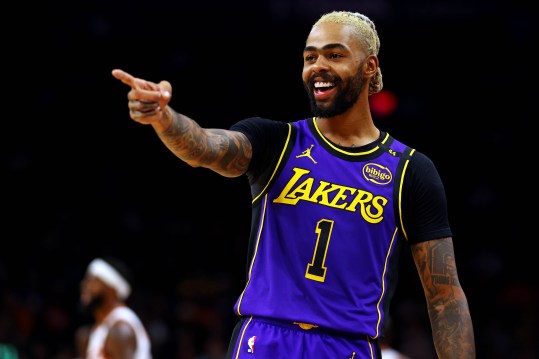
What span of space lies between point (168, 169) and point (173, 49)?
1.89 m

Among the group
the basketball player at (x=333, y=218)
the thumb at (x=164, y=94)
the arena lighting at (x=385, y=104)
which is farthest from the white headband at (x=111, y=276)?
the arena lighting at (x=385, y=104)

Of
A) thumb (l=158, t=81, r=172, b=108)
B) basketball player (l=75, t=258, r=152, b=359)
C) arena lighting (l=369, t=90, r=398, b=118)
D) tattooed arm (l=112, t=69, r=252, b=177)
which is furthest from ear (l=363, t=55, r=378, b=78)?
arena lighting (l=369, t=90, r=398, b=118)

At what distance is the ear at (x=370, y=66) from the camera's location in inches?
158

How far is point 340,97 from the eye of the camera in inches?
155

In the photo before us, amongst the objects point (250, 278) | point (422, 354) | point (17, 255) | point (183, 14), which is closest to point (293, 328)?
point (250, 278)

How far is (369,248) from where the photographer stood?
12.3ft

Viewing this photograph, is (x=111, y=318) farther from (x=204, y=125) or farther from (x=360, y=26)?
(x=204, y=125)

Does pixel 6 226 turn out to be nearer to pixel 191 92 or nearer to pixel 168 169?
pixel 168 169

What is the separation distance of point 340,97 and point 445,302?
38.1 inches

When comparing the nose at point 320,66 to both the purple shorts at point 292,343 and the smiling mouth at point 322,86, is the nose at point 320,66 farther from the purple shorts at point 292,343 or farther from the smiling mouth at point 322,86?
the purple shorts at point 292,343

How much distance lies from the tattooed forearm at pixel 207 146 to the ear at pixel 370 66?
688 millimetres

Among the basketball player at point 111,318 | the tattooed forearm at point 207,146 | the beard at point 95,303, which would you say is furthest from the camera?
the beard at point 95,303

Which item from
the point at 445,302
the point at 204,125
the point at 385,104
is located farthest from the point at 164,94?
the point at 385,104

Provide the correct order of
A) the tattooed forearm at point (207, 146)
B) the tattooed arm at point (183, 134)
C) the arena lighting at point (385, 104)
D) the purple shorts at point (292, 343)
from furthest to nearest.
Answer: the arena lighting at point (385, 104) < the purple shorts at point (292, 343) < the tattooed forearm at point (207, 146) < the tattooed arm at point (183, 134)
